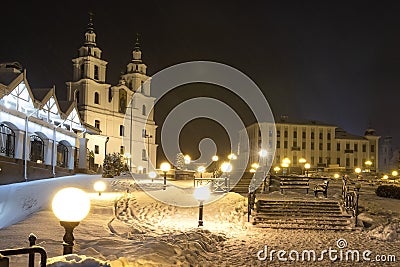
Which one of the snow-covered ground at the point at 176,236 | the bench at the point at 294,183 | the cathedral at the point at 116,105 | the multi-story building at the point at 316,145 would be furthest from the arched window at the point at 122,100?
the snow-covered ground at the point at 176,236

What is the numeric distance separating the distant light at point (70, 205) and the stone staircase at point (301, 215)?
12.2 metres

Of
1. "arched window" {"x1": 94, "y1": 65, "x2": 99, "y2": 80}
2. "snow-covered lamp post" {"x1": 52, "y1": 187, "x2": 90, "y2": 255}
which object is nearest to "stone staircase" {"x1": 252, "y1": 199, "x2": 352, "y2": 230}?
"snow-covered lamp post" {"x1": 52, "y1": 187, "x2": 90, "y2": 255}

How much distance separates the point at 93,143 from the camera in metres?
53.1

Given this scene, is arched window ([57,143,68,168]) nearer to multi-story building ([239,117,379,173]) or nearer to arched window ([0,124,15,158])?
arched window ([0,124,15,158])

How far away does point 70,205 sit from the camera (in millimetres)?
6312

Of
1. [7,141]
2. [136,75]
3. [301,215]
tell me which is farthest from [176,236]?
[136,75]

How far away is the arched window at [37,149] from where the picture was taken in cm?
2939

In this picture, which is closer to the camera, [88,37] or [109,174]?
[109,174]

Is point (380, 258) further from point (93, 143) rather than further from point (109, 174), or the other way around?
point (93, 143)

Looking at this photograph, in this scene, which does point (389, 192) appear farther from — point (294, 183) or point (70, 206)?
point (70, 206)

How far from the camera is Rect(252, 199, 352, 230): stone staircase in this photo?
17.9 m

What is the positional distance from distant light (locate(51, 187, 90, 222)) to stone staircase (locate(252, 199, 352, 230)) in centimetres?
1219

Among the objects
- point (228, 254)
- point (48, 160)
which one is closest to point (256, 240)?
point (228, 254)

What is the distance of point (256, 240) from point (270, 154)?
232 feet
